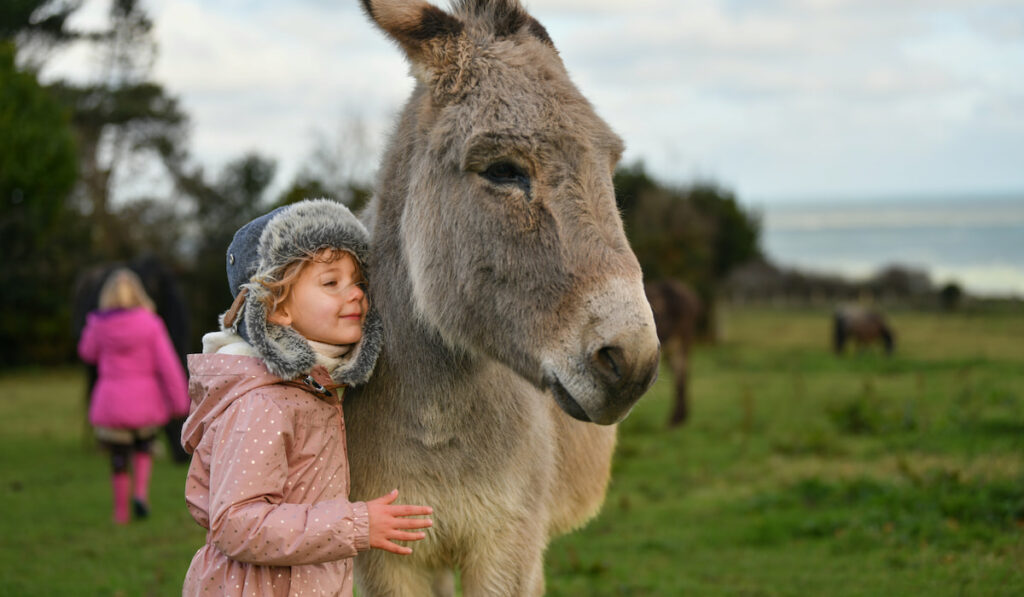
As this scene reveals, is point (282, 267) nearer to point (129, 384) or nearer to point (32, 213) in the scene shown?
point (129, 384)

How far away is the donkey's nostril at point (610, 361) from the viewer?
214cm

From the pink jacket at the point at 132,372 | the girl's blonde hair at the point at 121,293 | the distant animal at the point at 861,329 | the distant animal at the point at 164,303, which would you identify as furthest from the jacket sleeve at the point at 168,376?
the distant animal at the point at 861,329

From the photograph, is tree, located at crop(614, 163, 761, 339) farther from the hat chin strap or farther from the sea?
the hat chin strap

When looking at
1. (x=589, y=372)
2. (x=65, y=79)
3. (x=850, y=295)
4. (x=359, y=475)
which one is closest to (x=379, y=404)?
(x=359, y=475)

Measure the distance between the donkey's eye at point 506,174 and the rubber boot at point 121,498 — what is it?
275 inches

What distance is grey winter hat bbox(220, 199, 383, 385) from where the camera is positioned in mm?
2543

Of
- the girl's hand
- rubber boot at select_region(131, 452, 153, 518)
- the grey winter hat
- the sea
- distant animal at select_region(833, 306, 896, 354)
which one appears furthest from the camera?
the sea

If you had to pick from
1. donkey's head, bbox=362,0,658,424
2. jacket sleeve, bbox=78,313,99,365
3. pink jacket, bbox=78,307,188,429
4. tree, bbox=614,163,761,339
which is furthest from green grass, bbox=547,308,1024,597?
tree, bbox=614,163,761,339

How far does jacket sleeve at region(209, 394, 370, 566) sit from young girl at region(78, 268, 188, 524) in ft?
19.3

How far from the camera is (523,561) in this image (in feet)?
9.91

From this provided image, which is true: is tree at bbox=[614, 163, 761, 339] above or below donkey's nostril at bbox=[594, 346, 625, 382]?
above

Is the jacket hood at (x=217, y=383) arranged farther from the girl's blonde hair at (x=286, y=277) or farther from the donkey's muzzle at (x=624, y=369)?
the donkey's muzzle at (x=624, y=369)

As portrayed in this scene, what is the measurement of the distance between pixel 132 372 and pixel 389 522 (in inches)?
264

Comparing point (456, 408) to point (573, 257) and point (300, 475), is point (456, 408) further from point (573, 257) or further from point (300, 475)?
point (573, 257)
